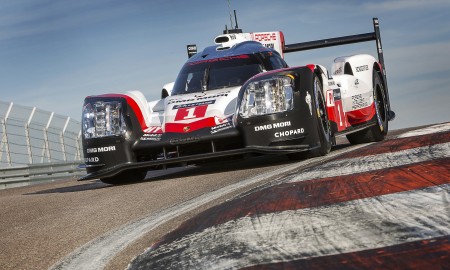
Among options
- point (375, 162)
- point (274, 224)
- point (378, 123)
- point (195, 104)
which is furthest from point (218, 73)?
point (274, 224)

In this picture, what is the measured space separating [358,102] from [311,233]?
7296mm

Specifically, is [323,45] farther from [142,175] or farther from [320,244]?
[320,244]

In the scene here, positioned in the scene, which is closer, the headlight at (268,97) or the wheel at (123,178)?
the headlight at (268,97)

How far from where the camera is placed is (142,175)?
9383 millimetres

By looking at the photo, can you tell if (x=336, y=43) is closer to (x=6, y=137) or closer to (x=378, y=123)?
(x=378, y=123)

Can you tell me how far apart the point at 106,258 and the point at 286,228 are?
86 centimetres

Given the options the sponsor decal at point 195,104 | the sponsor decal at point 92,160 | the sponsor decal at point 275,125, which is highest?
the sponsor decal at point 195,104

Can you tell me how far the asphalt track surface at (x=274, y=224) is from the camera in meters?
2.61

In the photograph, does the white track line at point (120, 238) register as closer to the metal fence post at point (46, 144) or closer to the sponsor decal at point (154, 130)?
the sponsor decal at point (154, 130)

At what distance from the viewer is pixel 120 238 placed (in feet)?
13.5

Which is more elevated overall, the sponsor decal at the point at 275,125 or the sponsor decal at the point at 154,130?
the sponsor decal at the point at 154,130

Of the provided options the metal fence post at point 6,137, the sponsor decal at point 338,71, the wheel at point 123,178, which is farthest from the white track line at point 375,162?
the metal fence post at point 6,137

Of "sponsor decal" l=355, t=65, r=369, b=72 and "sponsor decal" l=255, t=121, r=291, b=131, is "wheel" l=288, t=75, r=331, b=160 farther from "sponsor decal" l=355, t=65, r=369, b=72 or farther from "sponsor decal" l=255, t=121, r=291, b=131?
"sponsor decal" l=355, t=65, r=369, b=72

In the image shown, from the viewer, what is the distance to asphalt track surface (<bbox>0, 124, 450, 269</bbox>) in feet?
8.57
